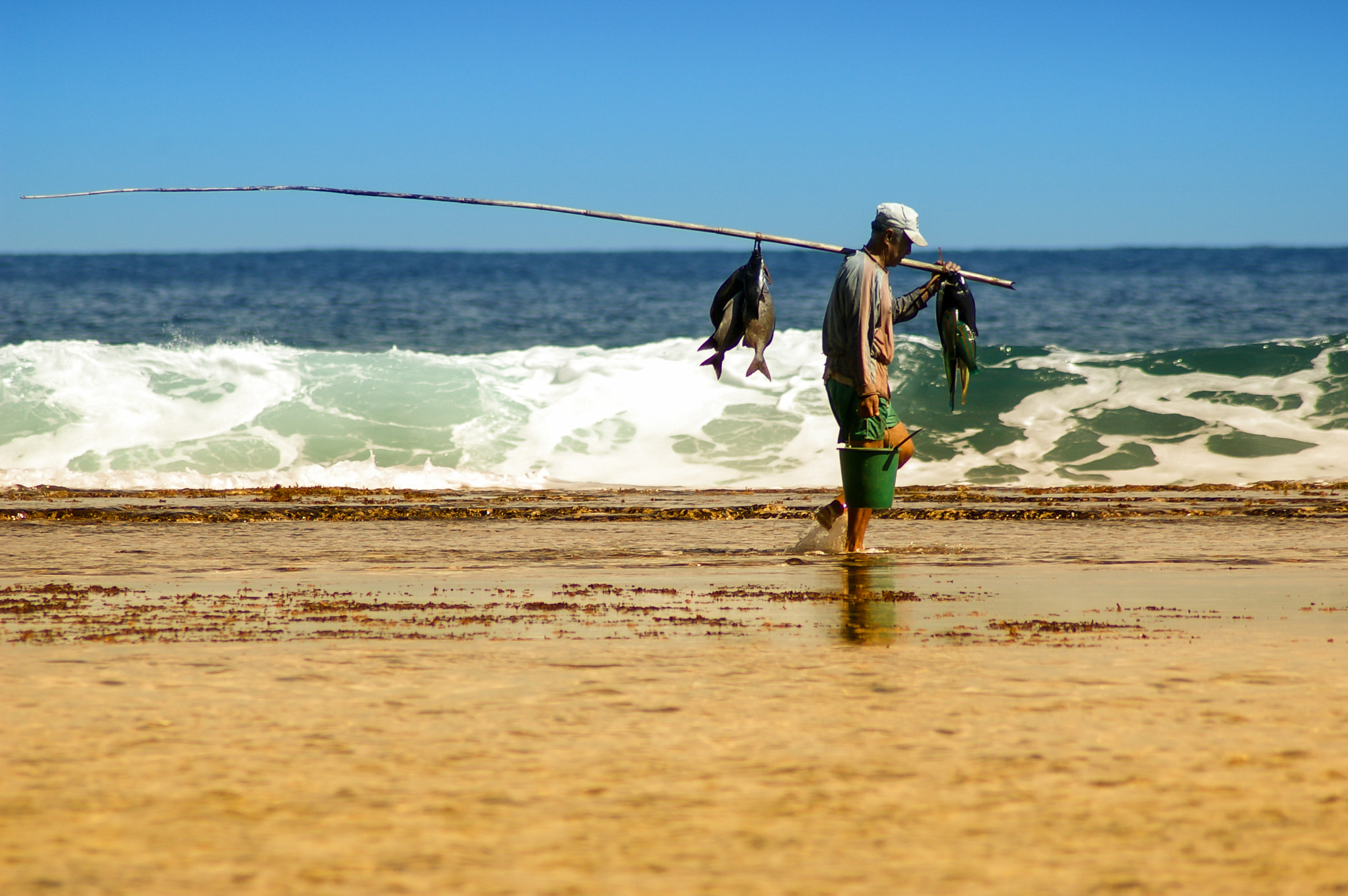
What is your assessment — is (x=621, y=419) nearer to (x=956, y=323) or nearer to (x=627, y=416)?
(x=627, y=416)

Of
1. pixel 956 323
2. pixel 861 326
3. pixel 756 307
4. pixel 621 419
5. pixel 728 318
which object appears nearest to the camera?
pixel 861 326

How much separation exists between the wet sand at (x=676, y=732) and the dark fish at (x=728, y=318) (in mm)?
1295

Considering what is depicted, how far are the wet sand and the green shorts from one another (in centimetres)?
82

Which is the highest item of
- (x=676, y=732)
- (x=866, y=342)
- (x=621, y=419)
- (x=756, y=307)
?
(x=756, y=307)

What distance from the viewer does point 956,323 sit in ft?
22.7

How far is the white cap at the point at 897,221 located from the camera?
6344 mm

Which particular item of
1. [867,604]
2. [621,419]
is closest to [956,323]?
[867,604]

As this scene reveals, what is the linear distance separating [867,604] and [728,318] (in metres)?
2.19

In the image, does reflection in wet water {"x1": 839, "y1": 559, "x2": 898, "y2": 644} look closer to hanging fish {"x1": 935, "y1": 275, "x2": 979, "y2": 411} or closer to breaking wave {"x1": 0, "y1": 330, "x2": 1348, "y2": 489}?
hanging fish {"x1": 935, "y1": 275, "x2": 979, "y2": 411}

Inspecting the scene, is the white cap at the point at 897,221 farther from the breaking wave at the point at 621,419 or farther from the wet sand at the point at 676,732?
the breaking wave at the point at 621,419

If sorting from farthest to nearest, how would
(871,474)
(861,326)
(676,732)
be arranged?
(871,474)
(861,326)
(676,732)

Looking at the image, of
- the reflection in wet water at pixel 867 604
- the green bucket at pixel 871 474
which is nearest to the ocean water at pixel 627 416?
the green bucket at pixel 871 474

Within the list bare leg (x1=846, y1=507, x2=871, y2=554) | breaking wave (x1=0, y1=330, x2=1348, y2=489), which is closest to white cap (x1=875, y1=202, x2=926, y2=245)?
bare leg (x1=846, y1=507, x2=871, y2=554)

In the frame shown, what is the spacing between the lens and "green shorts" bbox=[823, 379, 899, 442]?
6.43 m
